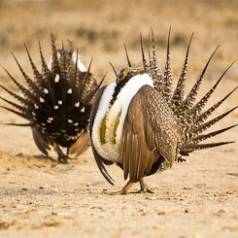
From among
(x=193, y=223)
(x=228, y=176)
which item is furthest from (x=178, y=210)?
(x=228, y=176)

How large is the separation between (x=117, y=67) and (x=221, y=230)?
12829mm

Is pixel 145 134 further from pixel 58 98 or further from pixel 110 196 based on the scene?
pixel 58 98

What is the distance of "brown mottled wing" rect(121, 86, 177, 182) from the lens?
17.2 feet

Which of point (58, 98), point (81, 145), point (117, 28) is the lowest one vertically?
point (81, 145)

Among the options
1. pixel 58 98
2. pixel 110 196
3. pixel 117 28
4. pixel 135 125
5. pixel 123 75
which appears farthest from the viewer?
pixel 117 28

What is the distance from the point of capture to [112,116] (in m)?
5.27

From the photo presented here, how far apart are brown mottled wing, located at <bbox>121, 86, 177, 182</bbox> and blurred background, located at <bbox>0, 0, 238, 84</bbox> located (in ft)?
30.2

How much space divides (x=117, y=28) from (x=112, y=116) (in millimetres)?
17149

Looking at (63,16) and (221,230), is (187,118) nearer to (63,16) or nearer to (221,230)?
(221,230)

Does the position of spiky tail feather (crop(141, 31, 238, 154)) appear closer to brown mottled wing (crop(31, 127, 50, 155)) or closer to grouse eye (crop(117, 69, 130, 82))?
grouse eye (crop(117, 69, 130, 82))

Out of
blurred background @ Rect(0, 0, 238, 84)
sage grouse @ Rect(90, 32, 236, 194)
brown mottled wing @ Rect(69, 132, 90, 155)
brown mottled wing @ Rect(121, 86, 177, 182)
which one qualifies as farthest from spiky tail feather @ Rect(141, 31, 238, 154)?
blurred background @ Rect(0, 0, 238, 84)

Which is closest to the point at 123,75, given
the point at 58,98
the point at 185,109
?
the point at 185,109

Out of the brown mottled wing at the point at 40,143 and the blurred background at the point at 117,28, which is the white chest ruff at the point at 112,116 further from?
the blurred background at the point at 117,28

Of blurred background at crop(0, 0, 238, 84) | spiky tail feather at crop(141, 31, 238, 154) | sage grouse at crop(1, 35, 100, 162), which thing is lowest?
spiky tail feather at crop(141, 31, 238, 154)
